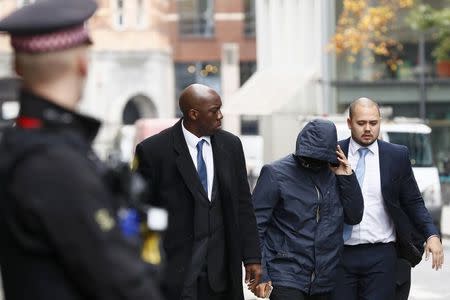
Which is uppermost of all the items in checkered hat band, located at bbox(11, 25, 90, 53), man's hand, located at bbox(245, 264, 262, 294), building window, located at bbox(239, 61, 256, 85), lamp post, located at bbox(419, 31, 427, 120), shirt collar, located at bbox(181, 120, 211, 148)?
checkered hat band, located at bbox(11, 25, 90, 53)

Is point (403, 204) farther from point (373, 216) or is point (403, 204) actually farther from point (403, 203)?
point (373, 216)

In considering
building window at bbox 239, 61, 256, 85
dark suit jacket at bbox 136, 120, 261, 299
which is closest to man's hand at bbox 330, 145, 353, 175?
dark suit jacket at bbox 136, 120, 261, 299

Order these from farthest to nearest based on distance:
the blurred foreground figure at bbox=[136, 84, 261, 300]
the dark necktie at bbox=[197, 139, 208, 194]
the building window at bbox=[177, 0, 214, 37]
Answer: the building window at bbox=[177, 0, 214, 37] < the dark necktie at bbox=[197, 139, 208, 194] < the blurred foreground figure at bbox=[136, 84, 261, 300]

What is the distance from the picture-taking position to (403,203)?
25.2 feet

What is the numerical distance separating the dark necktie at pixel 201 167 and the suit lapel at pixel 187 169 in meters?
0.05

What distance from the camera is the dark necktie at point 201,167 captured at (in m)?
6.93

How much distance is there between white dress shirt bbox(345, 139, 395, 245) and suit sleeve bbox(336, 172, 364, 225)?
171 mm

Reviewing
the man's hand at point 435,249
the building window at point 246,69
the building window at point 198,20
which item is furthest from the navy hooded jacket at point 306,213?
the building window at point 198,20

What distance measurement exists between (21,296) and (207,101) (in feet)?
14.5

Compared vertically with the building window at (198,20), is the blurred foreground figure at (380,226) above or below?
above

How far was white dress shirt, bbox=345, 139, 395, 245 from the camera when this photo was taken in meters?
7.45

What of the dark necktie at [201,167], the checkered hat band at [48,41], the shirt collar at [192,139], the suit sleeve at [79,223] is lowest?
the dark necktie at [201,167]

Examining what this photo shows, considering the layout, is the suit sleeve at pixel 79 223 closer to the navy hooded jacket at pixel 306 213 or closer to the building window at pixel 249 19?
the navy hooded jacket at pixel 306 213

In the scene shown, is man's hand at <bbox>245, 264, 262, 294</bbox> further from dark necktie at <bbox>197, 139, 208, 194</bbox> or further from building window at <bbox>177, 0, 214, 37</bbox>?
building window at <bbox>177, 0, 214, 37</bbox>
